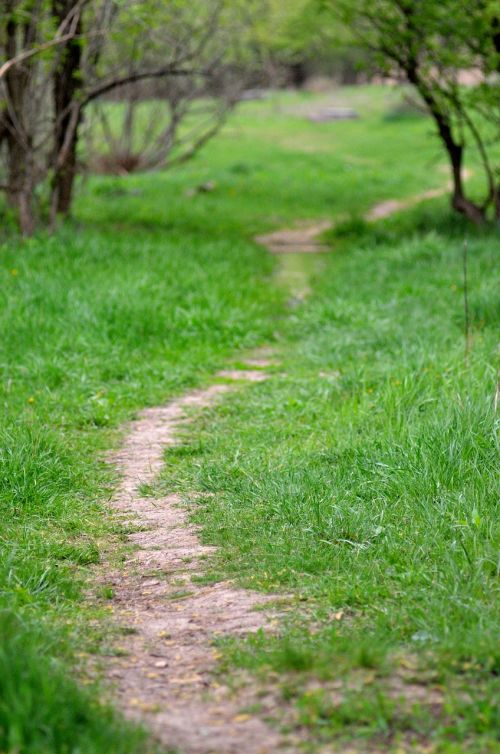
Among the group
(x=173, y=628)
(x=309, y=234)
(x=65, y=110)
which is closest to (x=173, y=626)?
(x=173, y=628)

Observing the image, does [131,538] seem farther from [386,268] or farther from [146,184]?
[146,184]

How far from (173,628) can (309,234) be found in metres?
10.5

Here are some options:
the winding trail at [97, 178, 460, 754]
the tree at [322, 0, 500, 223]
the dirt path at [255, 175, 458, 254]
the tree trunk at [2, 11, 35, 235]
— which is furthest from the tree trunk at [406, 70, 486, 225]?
the winding trail at [97, 178, 460, 754]

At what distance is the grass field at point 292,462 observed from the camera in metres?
2.82

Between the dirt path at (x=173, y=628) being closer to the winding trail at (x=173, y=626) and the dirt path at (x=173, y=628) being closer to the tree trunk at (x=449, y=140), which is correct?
the winding trail at (x=173, y=626)

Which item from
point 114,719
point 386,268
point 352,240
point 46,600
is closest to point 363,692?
point 114,719

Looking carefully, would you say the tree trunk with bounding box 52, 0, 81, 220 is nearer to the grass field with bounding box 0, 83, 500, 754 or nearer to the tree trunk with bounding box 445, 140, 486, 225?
the grass field with bounding box 0, 83, 500, 754

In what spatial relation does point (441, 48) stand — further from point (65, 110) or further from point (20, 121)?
point (20, 121)

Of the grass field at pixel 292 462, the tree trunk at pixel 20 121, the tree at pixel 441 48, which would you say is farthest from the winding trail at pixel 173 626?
the tree at pixel 441 48

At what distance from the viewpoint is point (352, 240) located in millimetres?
12531

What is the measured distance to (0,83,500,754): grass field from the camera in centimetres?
282

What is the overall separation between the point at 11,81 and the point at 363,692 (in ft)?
30.4

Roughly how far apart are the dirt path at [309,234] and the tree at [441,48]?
2051 mm

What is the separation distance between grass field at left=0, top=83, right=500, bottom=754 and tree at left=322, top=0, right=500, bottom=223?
4.75 feet
